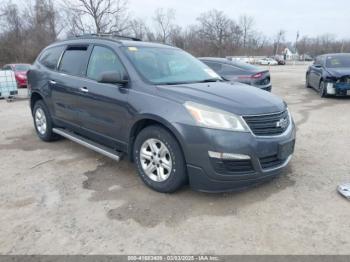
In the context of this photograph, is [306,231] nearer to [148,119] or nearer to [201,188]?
[201,188]

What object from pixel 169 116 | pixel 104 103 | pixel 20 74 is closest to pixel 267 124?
pixel 169 116

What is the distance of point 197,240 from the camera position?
2836 millimetres

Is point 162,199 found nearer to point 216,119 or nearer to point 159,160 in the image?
point 159,160

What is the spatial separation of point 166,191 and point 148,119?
87 centimetres

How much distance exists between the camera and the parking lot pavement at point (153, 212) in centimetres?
277

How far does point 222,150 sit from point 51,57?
13.1 ft

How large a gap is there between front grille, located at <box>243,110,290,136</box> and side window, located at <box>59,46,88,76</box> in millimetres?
2708

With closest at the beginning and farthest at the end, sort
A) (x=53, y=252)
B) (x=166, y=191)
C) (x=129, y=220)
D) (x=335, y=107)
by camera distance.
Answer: (x=53, y=252) < (x=129, y=220) < (x=166, y=191) < (x=335, y=107)

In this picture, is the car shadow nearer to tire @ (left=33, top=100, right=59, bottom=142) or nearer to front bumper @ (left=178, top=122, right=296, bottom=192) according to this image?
front bumper @ (left=178, top=122, right=296, bottom=192)

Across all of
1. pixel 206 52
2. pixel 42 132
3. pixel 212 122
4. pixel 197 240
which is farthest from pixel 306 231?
pixel 206 52

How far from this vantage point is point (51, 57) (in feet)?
18.6

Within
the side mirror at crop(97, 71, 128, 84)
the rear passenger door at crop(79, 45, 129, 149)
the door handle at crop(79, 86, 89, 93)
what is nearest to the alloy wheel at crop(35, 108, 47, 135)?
the rear passenger door at crop(79, 45, 129, 149)

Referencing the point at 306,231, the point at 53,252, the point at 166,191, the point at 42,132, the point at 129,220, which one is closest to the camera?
the point at 53,252

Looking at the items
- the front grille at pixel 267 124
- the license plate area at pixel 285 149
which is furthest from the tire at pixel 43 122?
the license plate area at pixel 285 149
